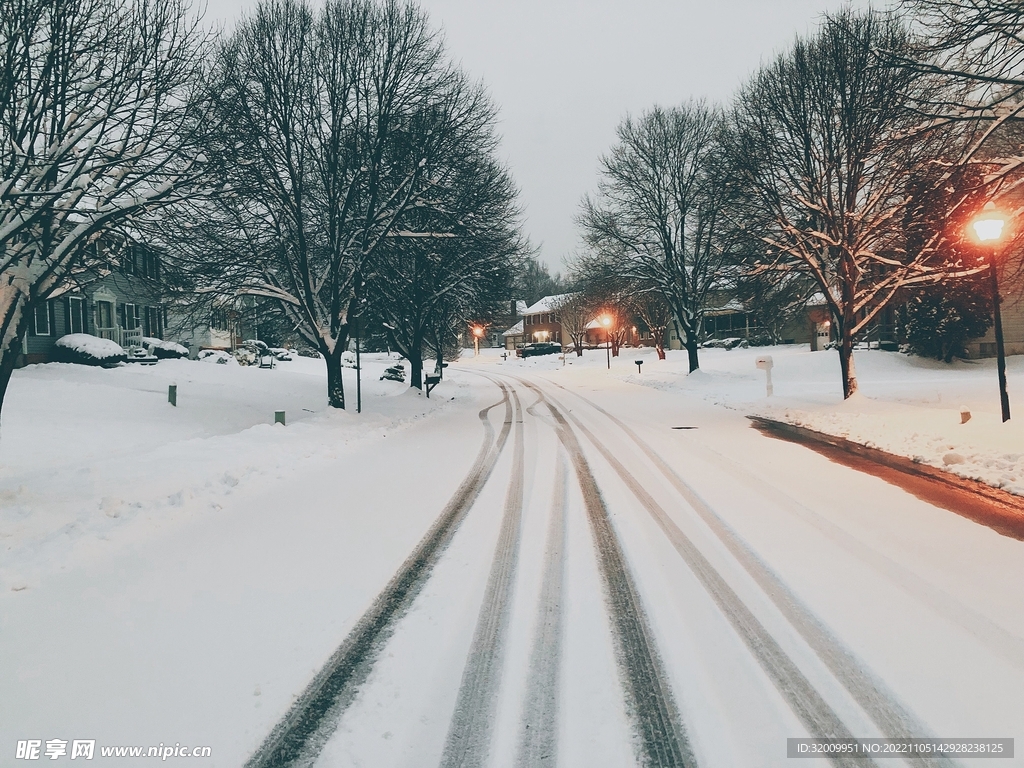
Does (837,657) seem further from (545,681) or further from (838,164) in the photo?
(838,164)

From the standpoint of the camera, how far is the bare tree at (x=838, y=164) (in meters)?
14.4

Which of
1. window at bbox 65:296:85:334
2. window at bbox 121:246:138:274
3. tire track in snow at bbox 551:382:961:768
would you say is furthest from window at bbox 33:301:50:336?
tire track in snow at bbox 551:382:961:768

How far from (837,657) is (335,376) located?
1496 centimetres

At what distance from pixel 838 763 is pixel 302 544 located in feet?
15.5

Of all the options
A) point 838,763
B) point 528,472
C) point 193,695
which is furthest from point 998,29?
point 193,695

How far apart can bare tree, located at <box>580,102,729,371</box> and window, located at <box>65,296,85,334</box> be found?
24542mm

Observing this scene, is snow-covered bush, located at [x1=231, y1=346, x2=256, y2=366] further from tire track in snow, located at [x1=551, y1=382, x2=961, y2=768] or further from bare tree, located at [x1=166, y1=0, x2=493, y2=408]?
tire track in snow, located at [x1=551, y1=382, x2=961, y2=768]

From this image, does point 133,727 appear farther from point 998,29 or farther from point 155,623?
point 998,29

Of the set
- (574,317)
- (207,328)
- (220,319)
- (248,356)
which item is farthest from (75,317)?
(574,317)

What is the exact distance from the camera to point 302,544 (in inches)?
223

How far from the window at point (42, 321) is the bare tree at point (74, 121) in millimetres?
19176

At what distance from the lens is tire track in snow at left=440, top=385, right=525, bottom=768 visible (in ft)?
8.79

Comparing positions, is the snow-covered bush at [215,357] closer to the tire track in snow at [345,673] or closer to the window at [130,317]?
the window at [130,317]

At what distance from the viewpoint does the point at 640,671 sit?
329 cm
